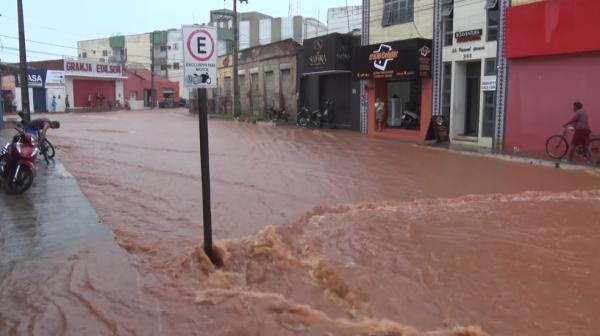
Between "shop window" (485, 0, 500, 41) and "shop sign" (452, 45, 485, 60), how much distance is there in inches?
17.8

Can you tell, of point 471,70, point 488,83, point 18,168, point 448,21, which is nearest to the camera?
point 18,168

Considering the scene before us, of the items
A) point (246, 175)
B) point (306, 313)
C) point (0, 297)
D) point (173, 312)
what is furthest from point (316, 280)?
point (246, 175)

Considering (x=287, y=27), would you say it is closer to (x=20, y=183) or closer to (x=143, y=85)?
(x=143, y=85)

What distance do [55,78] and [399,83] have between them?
39.2 meters

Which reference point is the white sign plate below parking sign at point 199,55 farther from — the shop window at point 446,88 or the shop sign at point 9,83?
the shop sign at point 9,83

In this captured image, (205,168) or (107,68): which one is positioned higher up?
(107,68)

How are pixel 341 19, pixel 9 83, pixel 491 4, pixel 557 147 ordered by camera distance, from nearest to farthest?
pixel 557 147
pixel 491 4
pixel 341 19
pixel 9 83

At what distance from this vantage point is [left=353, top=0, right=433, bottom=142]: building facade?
68.6 ft

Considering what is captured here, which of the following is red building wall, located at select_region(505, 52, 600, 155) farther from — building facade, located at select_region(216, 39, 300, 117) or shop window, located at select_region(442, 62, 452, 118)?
building facade, located at select_region(216, 39, 300, 117)

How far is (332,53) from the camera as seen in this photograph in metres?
25.9

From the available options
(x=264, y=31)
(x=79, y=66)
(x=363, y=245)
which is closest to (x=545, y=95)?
(x=363, y=245)

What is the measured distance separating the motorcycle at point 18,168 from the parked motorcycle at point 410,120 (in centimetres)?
1594

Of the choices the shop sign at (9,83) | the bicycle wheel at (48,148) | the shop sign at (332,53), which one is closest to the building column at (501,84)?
the shop sign at (332,53)

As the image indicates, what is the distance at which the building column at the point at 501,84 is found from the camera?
57.1 feet
